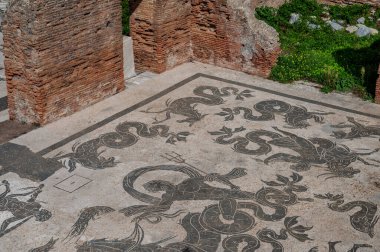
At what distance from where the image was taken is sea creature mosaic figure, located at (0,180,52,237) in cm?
721

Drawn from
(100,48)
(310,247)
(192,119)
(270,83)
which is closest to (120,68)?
(100,48)

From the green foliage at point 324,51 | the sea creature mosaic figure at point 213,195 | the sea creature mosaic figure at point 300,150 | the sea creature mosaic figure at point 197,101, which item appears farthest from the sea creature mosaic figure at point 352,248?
the green foliage at point 324,51

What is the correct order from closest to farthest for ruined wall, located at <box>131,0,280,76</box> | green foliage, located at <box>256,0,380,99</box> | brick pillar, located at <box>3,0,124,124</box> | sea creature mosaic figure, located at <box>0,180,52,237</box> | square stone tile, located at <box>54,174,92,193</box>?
sea creature mosaic figure, located at <box>0,180,52,237</box> → square stone tile, located at <box>54,174,92,193</box> → brick pillar, located at <box>3,0,124,124</box> → green foliage, located at <box>256,0,380,99</box> → ruined wall, located at <box>131,0,280,76</box>

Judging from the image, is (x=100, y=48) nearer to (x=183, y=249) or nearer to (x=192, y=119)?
(x=192, y=119)

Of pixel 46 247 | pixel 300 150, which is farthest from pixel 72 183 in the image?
pixel 300 150

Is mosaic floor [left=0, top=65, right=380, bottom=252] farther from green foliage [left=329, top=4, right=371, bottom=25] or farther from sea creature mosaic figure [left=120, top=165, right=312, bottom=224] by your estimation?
green foliage [left=329, top=4, right=371, bottom=25]

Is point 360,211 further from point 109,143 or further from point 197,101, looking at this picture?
point 197,101

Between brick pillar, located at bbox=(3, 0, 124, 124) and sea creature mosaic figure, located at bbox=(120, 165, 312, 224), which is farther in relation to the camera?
brick pillar, located at bbox=(3, 0, 124, 124)

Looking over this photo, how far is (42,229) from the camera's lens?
7.10 meters

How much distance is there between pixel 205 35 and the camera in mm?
12305

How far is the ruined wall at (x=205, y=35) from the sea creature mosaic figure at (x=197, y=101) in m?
1.03

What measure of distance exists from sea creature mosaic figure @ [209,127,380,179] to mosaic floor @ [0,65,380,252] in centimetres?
2

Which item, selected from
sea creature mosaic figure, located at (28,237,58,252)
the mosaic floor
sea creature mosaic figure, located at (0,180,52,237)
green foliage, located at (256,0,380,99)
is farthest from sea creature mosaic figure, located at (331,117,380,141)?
sea creature mosaic figure, located at (28,237,58,252)

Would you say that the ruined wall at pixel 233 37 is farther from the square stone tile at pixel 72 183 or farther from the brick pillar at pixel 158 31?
the square stone tile at pixel 72 183
